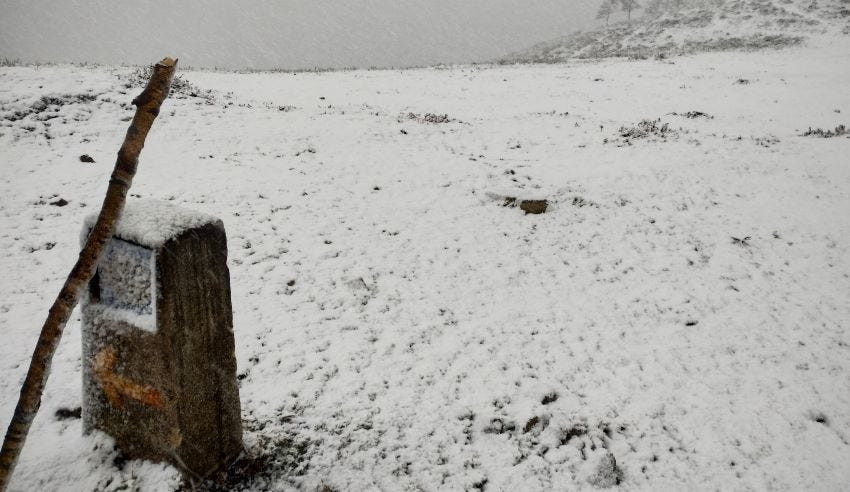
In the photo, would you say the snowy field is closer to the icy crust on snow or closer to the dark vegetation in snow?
the dark vegetation in snow

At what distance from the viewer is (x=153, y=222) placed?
2605mm

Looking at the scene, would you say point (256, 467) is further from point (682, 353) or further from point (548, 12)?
point (548, 12)

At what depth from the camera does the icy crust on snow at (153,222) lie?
8.23ft

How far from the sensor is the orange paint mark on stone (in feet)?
9.54

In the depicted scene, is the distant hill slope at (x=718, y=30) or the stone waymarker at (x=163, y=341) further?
the distant hill slope at (x=718, y=30)

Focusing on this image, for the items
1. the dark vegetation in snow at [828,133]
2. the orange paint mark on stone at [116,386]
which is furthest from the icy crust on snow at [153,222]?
the dark vegetation in snow at [828,133]

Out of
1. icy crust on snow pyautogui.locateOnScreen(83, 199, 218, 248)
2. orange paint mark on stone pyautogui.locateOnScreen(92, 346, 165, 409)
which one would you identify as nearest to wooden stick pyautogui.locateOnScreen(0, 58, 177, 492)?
icy crust on snow pyautogui.locateOnScreen(83, 199, 218, 248)

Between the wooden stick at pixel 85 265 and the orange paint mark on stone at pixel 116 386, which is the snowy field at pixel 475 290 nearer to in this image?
the orange paint mark on stone at pixel 116 386

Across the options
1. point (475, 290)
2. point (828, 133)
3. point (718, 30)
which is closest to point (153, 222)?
point (475, 290)

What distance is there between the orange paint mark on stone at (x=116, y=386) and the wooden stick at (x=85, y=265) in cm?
100

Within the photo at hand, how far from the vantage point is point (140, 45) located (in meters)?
170

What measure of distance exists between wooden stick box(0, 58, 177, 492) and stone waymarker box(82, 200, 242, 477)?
0.62 m

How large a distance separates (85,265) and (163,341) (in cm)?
96

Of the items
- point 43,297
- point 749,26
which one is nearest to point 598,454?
point 43,297
